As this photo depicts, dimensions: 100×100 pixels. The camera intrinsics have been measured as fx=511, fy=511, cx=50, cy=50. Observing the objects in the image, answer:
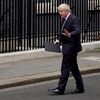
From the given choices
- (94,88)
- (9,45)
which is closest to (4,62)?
(9,45)

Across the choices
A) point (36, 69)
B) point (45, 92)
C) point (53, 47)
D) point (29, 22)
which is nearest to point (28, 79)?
point (45, 92)

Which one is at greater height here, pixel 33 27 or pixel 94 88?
pixel 33 27

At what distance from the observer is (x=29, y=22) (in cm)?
1535

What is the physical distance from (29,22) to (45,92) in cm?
486

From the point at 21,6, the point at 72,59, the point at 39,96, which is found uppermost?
the point at 21,6

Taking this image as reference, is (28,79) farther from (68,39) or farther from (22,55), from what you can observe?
(22,55)

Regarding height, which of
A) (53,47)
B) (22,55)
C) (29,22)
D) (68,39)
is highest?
(29,22)

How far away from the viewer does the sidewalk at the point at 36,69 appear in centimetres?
1180

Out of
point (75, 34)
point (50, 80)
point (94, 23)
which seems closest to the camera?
point (75, 34)

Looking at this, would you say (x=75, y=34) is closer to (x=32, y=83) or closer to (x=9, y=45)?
(x=32, y=83)

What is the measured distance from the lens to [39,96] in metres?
10.4

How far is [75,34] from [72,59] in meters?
0.55

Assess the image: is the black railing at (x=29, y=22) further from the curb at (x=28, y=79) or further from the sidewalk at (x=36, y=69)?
the curb at (x=28, y=79)

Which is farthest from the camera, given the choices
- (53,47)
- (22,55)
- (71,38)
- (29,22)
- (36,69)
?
(29,22)
